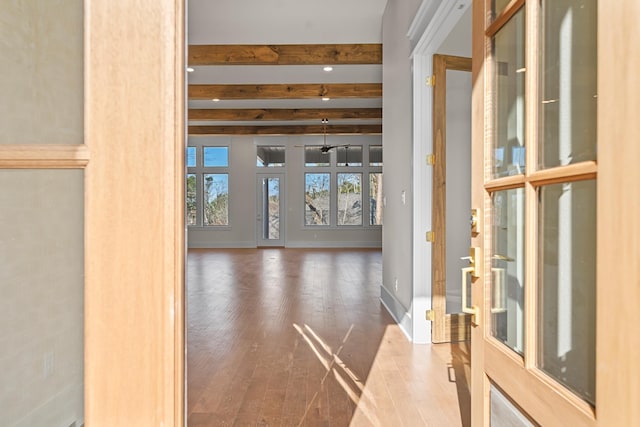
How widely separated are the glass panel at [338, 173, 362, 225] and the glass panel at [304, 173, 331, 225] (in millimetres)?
376

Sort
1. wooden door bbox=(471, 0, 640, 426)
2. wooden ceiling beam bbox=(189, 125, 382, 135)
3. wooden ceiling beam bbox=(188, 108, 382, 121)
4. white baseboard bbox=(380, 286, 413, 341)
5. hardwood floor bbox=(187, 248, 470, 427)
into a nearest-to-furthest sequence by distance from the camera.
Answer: wooden door bbox=(471, 0, 640, 426) < hardwood floor bbox=(187, 248, 470, 427) < white baseboard bbox=(380, 286, 413, 341) < wooden ceiling beam bbox=(188, 108, 382, 121) < wooden ceiling beam bbox=(189, 125, 382, 135)

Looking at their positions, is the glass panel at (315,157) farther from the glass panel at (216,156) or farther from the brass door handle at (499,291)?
the brass door handle at (499,291)

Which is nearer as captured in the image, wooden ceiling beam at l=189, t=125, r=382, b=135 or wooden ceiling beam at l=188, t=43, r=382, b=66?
wooden ceiling beam at l=188, t=43, r=382, b=66

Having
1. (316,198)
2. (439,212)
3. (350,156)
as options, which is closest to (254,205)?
(316,198)

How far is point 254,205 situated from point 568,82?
456 inches

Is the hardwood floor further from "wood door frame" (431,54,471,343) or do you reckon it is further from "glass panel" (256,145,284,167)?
"glass panel" (256,145,284,167)

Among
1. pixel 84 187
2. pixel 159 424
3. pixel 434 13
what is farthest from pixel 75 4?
pixel 434 13

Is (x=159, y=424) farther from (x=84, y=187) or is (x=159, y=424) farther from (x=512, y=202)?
(x=512, y=202)

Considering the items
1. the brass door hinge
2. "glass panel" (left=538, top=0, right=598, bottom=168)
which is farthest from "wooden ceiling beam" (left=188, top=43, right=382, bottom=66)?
"glass panel" (left=538, top=0, right=598, bottom=168)

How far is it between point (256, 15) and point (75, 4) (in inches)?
178

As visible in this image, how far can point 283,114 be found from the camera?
9.14 metres

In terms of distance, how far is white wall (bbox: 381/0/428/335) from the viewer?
352 cm

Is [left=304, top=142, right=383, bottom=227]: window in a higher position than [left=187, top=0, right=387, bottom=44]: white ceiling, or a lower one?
lower
